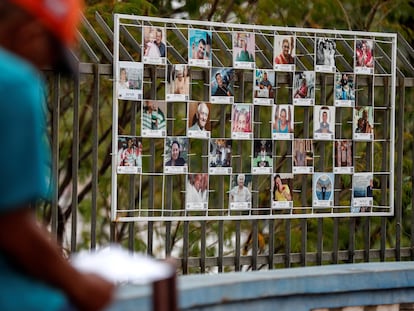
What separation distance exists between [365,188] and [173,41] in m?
2.12

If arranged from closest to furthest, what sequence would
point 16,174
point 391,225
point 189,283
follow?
point 16,174, point 189,283, point 391,225

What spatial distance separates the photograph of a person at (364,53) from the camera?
901cm

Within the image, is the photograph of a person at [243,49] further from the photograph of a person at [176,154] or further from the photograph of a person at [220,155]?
the photograph of a person at [176,154]

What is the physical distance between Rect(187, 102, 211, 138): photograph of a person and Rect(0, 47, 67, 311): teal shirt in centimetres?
582

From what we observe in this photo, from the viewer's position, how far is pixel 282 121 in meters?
8.56

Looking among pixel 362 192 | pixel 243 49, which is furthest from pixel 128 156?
pixel 362 192

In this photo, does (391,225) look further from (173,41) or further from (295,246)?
(173,41)

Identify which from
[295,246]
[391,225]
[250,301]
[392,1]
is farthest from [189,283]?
[392,1]

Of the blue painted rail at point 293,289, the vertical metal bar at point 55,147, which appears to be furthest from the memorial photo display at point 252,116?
the blue painted rail at point 293,289

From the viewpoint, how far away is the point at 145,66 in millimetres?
7906

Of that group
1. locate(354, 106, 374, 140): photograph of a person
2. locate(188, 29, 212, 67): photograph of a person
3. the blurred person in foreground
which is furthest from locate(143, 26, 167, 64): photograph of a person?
the blurred person in foreground

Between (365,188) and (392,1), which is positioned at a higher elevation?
(392,1)

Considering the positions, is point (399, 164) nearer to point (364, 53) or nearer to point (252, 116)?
point (364, 53)

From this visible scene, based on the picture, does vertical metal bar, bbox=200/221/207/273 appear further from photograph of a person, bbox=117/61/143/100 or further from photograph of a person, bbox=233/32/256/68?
photograph of a person, bbox=233/32/256/68
